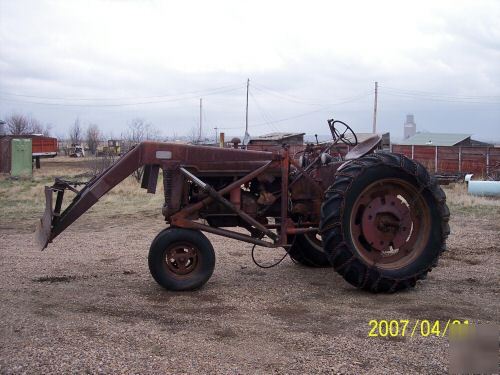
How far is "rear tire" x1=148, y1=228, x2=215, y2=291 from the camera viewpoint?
6.49m

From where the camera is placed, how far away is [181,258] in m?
6.57

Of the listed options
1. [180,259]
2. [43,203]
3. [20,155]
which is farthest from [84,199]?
[20,155]

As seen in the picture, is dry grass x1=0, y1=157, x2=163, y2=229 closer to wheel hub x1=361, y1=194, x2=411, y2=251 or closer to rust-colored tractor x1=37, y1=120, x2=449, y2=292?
rust-colored tractor x1=37, y1=120, x2=449, y2=292

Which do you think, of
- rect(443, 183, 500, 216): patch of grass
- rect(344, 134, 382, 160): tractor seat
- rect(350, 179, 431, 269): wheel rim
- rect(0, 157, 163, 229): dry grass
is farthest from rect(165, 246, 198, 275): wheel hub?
rect(443, 183, 500, 216): patch of grass

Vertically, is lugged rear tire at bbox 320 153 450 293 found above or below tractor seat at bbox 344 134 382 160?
below

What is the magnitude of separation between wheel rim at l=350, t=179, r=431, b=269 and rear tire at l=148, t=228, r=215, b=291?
1.74 m

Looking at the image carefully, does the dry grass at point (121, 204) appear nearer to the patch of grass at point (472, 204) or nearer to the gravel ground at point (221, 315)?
the patch of grass at point (472, 204)

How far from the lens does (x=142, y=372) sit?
4133mm

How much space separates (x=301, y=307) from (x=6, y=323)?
9.35 feet

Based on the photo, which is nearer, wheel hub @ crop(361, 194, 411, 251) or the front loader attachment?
the front loader attachment

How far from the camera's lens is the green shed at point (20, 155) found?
105ft

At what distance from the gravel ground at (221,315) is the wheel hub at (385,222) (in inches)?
24.8

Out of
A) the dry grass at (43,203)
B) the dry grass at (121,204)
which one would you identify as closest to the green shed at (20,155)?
the dry grass at (43,203)

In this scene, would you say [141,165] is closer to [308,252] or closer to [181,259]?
[181,259]
